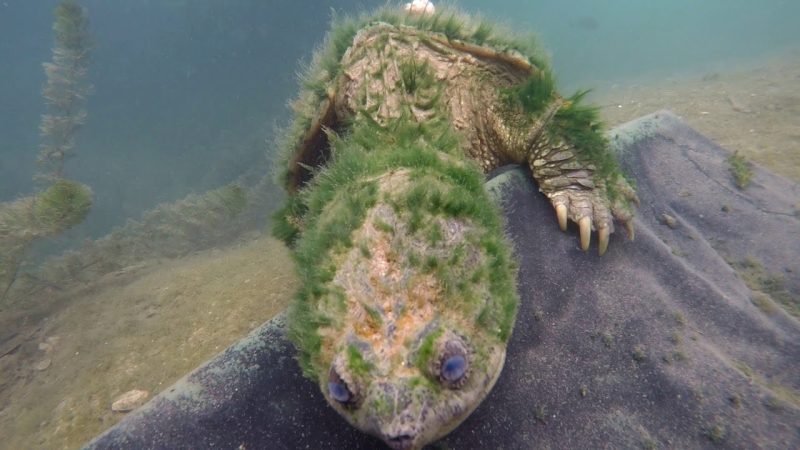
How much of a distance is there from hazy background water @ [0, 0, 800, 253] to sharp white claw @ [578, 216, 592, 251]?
14717 mm

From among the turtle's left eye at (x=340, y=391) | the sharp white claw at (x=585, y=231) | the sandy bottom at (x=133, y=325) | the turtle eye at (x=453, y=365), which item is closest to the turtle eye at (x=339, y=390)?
the turtle's left eye at (x=340, y=391)

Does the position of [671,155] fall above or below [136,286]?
A: above

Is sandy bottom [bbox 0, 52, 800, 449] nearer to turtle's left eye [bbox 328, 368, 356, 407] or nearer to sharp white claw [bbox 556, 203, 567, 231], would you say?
sharp white claw [bbox 556, 203, 567, 231]

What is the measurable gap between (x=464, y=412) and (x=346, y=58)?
2905 mm

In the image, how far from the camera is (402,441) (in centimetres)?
131

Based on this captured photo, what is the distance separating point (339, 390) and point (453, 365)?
44 centimetres

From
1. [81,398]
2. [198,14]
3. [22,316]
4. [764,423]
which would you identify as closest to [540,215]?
[764,423]

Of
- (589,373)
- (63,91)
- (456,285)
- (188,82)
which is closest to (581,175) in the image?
(589,373)

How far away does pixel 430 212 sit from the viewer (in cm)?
179

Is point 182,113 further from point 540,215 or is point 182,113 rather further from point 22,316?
point 540,215

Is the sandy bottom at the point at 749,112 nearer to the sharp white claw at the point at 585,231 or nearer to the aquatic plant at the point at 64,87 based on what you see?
the sharp white claw at the point at 585,231

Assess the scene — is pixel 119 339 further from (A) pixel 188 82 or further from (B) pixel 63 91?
(A) pixel 188 82

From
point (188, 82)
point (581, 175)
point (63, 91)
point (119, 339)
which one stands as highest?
point (581, 175)

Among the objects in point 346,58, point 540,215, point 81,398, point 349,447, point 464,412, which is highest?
point 346,58
